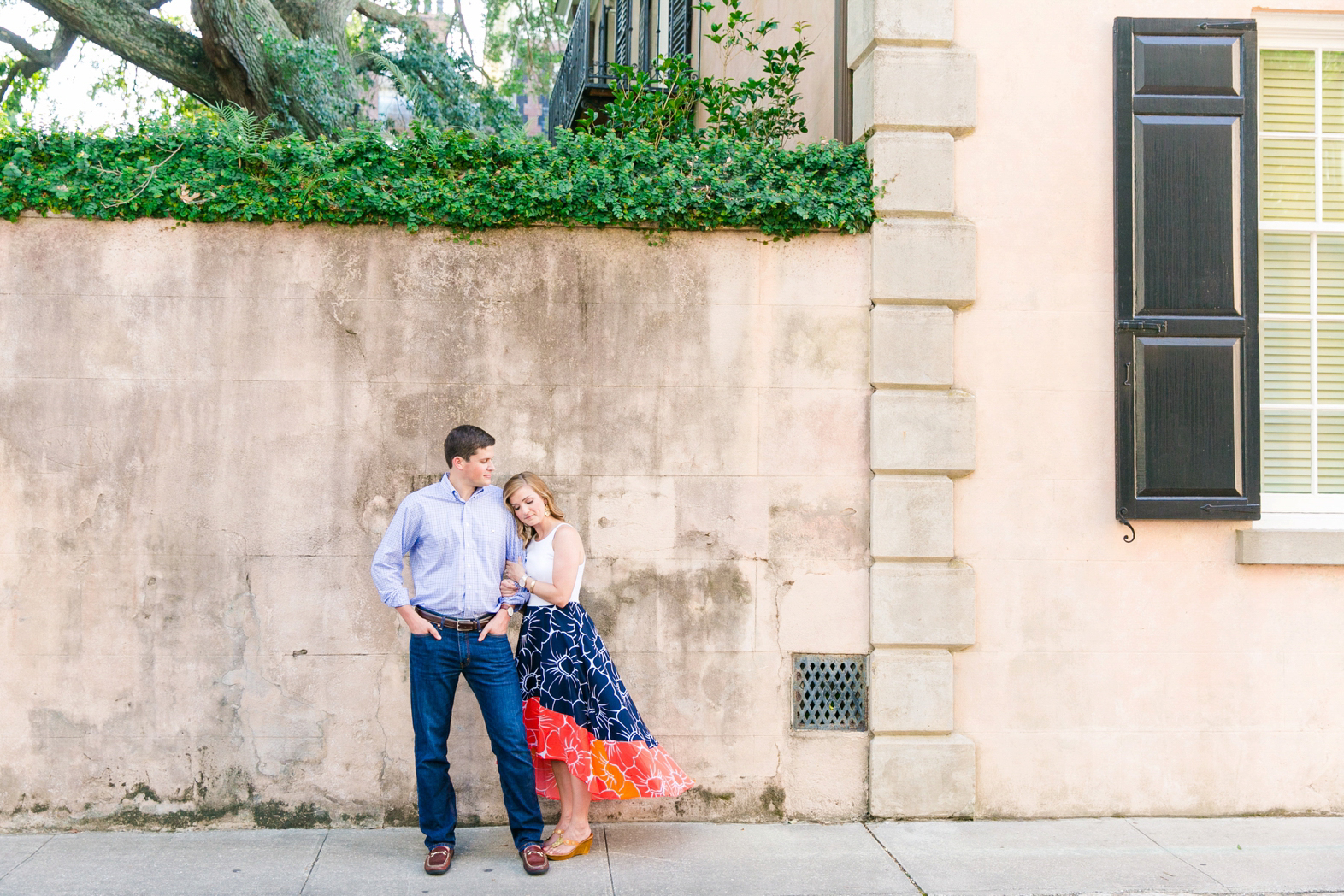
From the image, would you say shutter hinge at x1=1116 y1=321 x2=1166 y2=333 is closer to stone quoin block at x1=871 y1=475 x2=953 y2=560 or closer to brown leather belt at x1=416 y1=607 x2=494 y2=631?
stone quoin block at x1=871 y1=475 x2=953 y2=560

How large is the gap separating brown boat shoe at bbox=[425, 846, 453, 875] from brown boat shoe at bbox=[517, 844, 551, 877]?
33 centimetres

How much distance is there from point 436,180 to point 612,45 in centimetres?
884

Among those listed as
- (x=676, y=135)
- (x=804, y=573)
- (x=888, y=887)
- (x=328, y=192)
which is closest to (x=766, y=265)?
(x=676, y=135)

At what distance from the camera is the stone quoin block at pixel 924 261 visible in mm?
5473

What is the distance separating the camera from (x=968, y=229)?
5504 millimetres

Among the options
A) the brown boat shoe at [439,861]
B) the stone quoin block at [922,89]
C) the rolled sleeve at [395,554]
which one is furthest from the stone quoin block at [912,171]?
the brown boat shoe at [439,861]

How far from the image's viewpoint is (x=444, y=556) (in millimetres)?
4711

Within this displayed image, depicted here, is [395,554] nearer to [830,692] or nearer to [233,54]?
[830,692]

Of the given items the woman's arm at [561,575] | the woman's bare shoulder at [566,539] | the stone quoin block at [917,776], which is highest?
the woman's bare shoulder at [566,539]

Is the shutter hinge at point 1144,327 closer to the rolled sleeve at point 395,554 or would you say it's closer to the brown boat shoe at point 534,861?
the rolled sleeve at point 395,554

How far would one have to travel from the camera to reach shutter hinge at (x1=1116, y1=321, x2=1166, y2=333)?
5.50 metres

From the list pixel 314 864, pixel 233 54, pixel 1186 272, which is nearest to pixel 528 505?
pixel 314 864

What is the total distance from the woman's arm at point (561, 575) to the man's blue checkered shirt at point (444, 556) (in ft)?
0.63

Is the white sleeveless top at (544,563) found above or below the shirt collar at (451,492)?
below
